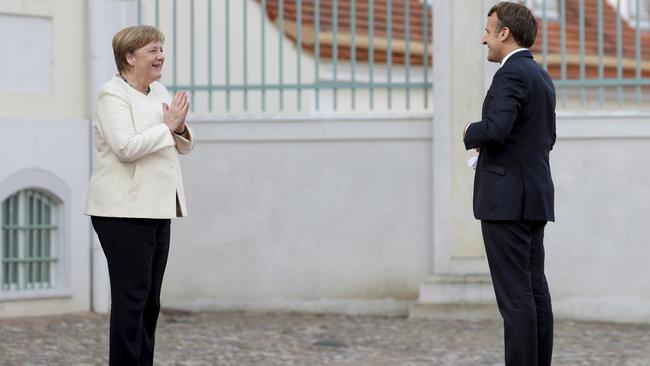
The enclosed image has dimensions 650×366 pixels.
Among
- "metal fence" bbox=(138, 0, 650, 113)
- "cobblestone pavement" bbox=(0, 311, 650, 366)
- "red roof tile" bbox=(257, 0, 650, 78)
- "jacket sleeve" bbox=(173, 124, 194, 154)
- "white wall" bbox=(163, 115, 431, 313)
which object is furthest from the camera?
"red roof tile" bbox=(257, 0, 650, 78)

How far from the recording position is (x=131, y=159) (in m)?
5.84

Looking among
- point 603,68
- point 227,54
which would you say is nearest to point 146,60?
point 227,54

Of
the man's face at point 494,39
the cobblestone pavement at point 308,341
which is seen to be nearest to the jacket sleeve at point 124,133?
the man's face at point 494,39

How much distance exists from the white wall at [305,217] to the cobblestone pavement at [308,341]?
199mm

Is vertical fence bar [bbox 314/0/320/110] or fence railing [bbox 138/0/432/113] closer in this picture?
vertical fence bar [bbox 314/0/320/110]

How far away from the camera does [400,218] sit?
9.96 m

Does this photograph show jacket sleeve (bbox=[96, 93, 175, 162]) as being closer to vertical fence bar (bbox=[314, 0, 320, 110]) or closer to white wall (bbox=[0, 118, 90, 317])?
white wall (bbox=[0, 118, 90, 317])

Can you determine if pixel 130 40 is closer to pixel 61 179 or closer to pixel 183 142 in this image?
pixel 183 142

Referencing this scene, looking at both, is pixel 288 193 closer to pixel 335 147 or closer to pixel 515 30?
pixel 335 147

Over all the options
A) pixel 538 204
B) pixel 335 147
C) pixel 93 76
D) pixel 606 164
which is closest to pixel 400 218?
pixel 335 147

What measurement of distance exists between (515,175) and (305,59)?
16.3 ft

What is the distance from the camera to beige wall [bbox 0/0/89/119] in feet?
31.4

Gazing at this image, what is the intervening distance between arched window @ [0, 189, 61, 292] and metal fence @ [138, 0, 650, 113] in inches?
52.0

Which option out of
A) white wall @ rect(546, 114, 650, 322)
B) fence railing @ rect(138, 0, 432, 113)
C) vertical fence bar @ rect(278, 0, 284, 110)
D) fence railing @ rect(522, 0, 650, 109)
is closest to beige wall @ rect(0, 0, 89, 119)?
fence railing @ rect(138, 0, 432, 113)
